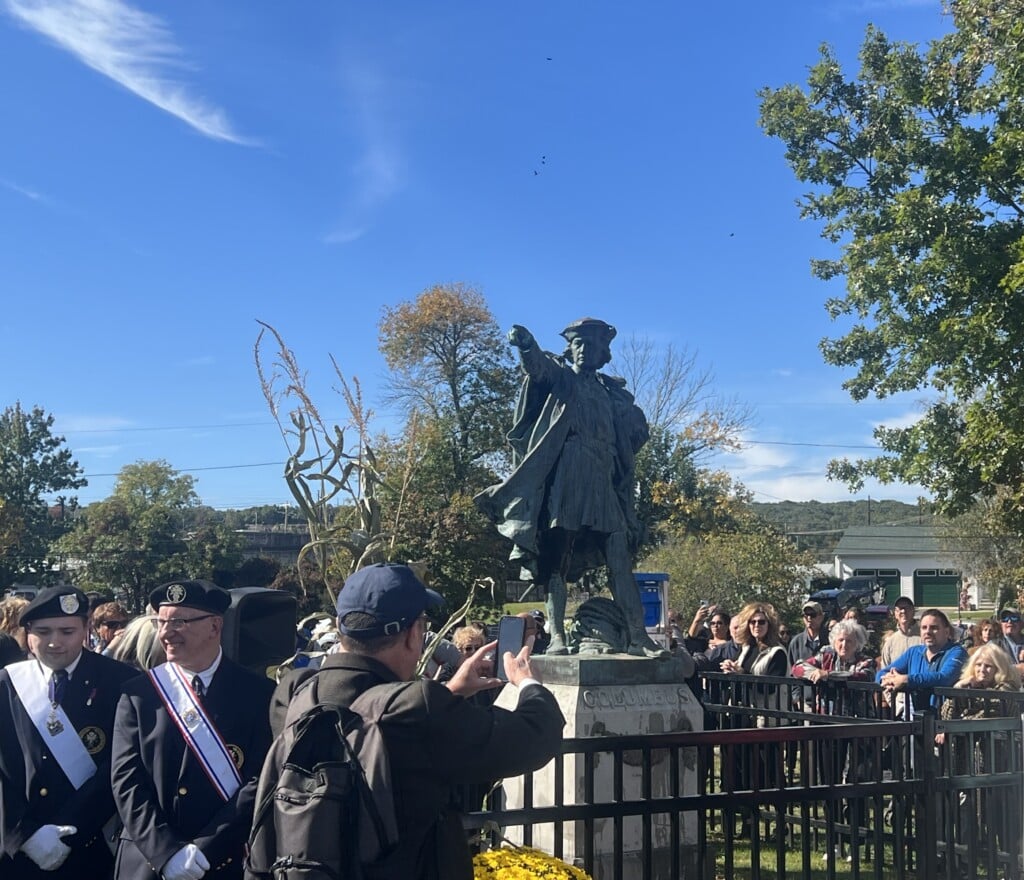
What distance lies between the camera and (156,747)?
3146mm

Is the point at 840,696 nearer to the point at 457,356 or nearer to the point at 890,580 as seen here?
the point at 457,356

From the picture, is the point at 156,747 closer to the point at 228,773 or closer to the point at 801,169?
the point at 228,773

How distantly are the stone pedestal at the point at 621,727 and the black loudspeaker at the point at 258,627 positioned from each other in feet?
4.72

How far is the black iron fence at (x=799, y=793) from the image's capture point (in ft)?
11.5

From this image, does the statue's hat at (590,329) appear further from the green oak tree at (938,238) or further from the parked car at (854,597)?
A: the parked car at (854,597)

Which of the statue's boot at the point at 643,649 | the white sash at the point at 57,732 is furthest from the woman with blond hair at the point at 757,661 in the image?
the white sash at the point at 57,732

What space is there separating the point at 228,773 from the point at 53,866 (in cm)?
80

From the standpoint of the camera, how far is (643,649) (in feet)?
20.9

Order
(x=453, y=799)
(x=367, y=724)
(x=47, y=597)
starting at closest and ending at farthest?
(x=367, y=724) < (x=453, y=799) < (x=47, y=597)

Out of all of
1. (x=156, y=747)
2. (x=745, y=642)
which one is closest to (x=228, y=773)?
(x=156, y=747)

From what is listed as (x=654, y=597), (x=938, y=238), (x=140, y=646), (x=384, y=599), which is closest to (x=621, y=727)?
(x=140, y=646)

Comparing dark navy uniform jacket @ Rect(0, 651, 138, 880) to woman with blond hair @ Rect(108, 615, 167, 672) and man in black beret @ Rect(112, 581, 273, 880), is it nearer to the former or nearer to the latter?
man in black beret @ Rect(112, 581, 273, 880)

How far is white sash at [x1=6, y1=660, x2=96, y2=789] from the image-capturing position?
3613 millimetres

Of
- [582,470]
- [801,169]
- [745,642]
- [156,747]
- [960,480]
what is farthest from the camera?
[801,169]
